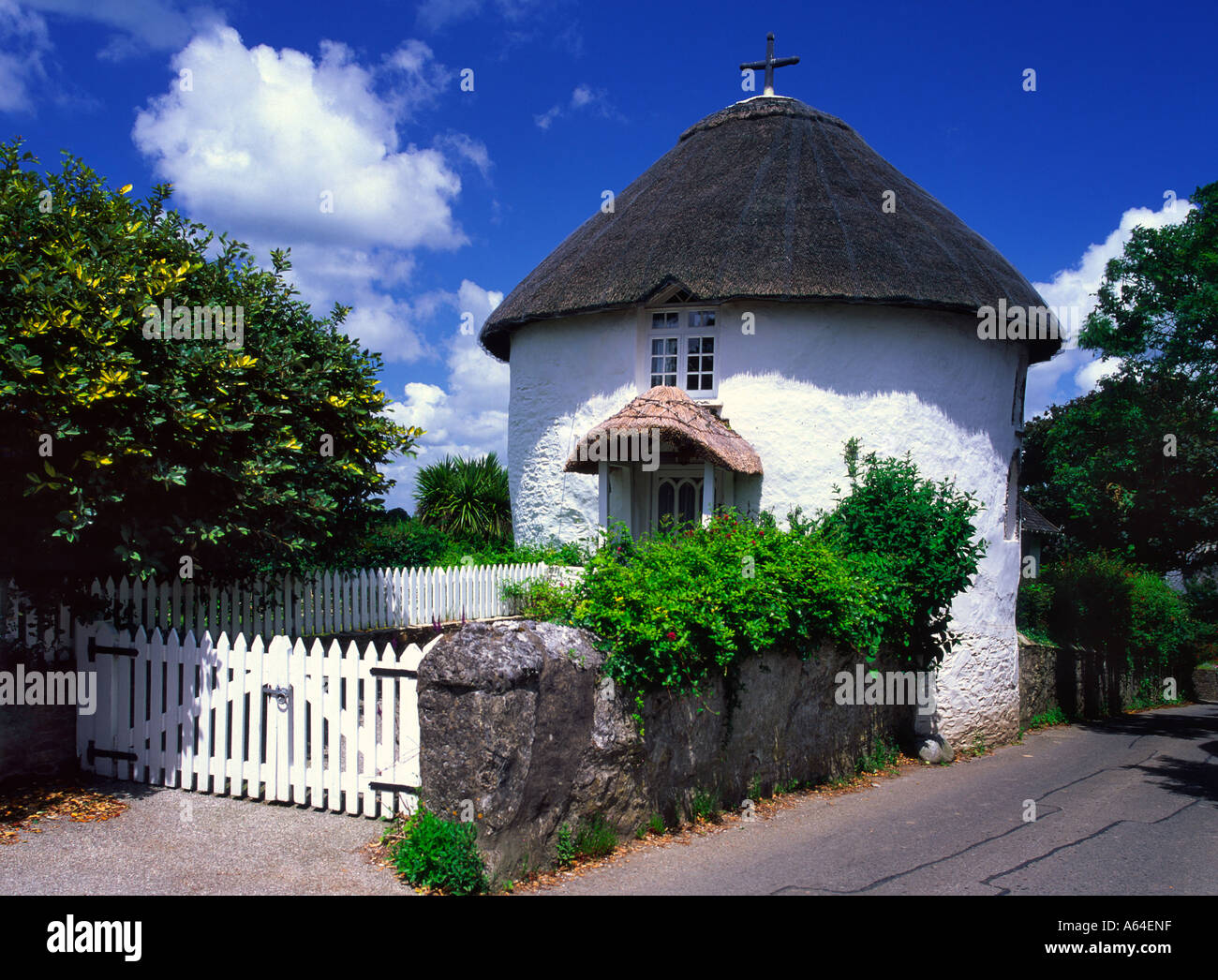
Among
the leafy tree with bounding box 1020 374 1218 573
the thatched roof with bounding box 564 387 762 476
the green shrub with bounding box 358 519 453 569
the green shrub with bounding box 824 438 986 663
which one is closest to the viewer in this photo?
the green shrub with bounding box 824 438 986 663

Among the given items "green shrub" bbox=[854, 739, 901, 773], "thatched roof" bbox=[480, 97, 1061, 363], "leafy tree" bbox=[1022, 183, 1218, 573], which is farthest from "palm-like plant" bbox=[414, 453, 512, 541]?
"leafy tree" bbox=[1022, 183, 1218, 573]

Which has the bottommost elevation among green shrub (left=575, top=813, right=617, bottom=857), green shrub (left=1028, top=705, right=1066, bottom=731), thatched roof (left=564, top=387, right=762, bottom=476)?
green shrub (left=1028, top=705, right=1066, bottom=731)

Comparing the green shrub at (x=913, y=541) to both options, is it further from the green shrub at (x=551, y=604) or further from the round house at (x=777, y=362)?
the green shrub at (x=551, y=604)

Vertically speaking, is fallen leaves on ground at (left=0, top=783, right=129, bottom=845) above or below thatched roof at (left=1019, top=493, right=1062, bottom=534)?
below

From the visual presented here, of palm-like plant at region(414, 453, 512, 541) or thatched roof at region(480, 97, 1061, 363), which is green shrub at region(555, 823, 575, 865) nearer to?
thatched roof at region(480, 97, 1061, 363)

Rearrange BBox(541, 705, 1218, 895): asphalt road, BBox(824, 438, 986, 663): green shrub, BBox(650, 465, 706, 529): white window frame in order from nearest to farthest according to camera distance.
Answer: BBox(541, 705, 1218, 895): asphalt road → BBox(824, 438, 986, 663): green shrub → BBox(650, 465, 706, 529): white window frame

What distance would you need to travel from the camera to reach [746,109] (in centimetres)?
1755

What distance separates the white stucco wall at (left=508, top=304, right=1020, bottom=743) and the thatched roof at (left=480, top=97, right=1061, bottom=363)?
1.51 ft

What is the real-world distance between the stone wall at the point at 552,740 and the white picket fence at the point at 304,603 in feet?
10.8

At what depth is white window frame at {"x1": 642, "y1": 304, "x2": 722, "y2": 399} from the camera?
1414 cm

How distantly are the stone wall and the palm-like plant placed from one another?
11.7m

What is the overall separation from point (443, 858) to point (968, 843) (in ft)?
15.5

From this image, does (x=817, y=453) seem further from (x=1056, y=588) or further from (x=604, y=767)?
(x=1056, y=588)

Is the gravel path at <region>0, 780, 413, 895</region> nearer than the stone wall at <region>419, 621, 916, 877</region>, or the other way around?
the gravel path at <region>0, 780, 413, 895</region>
